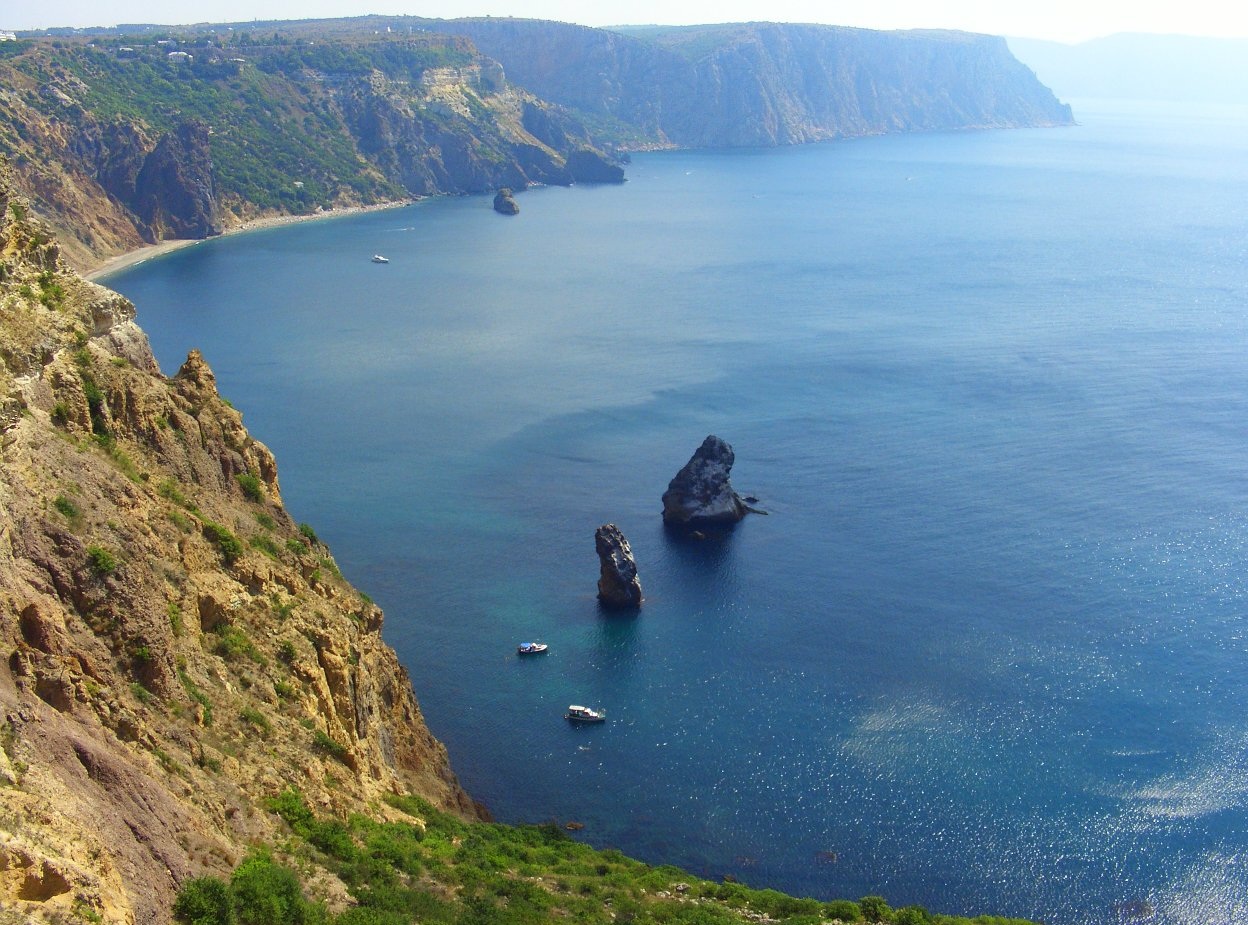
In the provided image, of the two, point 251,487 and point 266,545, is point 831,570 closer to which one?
point 251,487

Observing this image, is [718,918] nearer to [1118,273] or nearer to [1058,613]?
[1058,613]

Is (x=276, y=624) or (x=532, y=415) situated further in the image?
(x=532, y=415)

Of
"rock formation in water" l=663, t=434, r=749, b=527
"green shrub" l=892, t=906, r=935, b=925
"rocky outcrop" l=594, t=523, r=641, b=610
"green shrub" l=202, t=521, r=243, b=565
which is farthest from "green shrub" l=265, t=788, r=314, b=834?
"rock formation in water" l=663, t=434, r=749, b=527

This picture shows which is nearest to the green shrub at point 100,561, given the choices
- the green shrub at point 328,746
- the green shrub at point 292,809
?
the green shrub at point 292,809

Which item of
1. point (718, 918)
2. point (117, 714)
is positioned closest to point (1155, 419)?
point (718, 918)

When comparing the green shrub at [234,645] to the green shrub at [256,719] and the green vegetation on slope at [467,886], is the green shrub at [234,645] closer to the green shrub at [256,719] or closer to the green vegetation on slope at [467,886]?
the green shrub at [256,719]

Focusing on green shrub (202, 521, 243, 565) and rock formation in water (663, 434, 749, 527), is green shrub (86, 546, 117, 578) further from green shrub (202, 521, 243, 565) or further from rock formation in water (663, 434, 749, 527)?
rock formation in water (663, 434, 749, 527)
